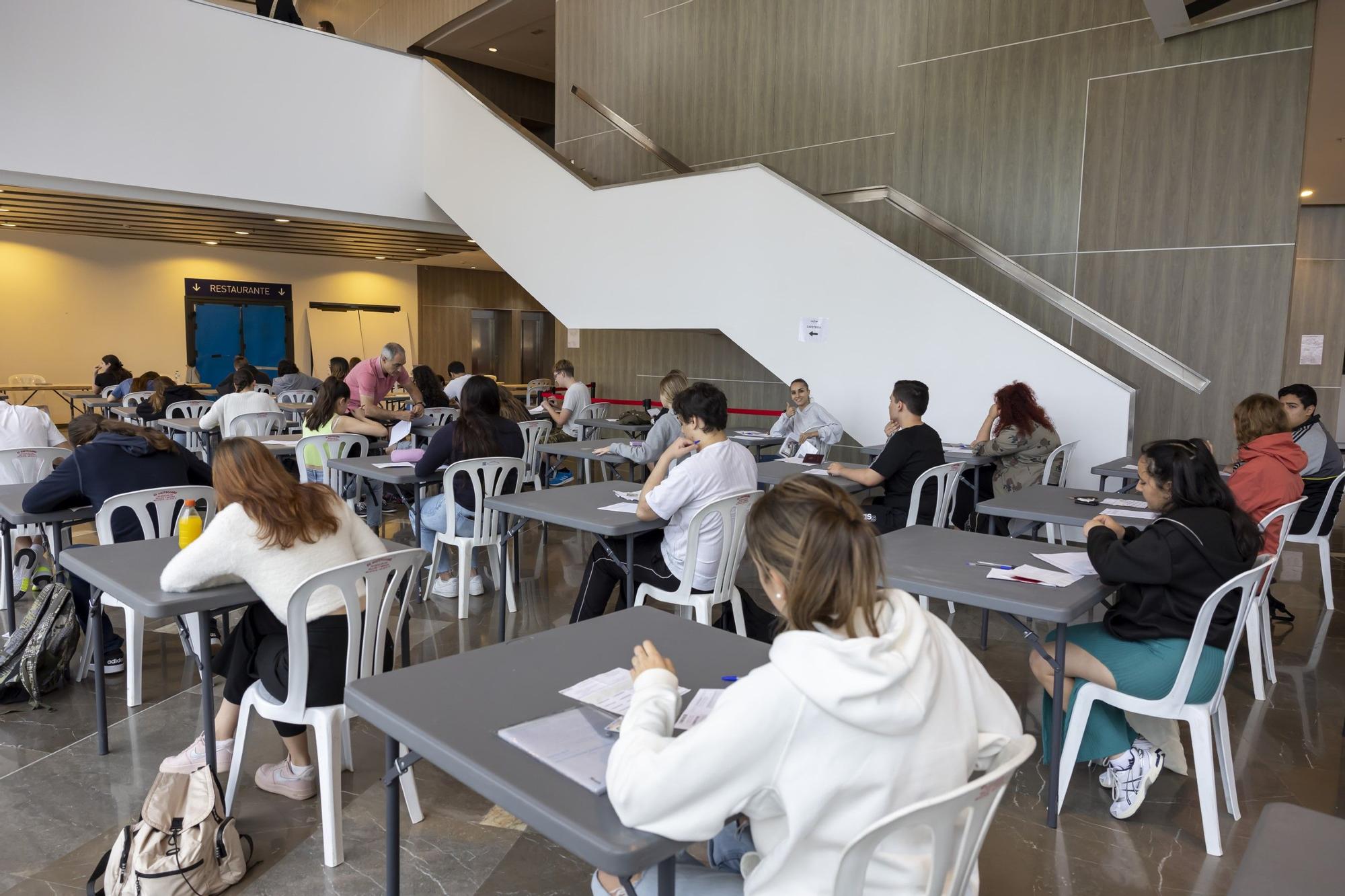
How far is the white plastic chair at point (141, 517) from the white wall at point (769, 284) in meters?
4.32

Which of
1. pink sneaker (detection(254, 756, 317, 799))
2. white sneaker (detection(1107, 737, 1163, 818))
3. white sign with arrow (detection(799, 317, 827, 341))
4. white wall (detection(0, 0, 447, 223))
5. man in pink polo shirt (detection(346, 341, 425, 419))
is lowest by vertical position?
pink sneaker (detection(254, 756, 317, 799))

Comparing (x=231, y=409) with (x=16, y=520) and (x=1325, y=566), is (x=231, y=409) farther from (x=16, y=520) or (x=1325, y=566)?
(x=1325, y=566)

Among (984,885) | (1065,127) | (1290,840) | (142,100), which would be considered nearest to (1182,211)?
(1065,127)

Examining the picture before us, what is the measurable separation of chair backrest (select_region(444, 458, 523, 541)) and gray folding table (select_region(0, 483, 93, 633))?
1495 millimetres

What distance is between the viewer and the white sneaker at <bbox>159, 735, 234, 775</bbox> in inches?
101

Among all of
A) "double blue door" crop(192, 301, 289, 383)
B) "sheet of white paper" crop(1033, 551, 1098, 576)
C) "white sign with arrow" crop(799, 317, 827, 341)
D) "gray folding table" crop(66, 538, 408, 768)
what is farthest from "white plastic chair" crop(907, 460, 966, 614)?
"double blue door" crop(192, 301, 289, 383)

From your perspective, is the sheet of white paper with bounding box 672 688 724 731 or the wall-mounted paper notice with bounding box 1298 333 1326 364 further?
the wall-mounted paper notice with bounding box 1298 333 1326 364

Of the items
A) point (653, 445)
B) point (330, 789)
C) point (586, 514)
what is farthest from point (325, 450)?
point (330, 789)

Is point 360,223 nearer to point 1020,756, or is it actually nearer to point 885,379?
point 885,379

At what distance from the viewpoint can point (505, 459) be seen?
444 centimetres

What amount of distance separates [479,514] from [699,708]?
298 cm

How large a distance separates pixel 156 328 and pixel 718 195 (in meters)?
10.4

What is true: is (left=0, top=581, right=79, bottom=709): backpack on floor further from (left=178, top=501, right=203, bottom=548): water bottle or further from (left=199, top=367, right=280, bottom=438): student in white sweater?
(left=199, top=367, right=280, bottom=438): student in white sweater

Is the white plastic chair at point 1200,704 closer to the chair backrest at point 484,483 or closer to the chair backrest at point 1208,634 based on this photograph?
the chair backrest at point 1208,634
